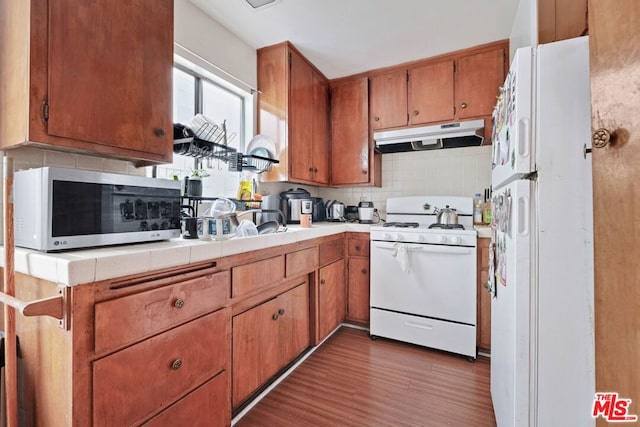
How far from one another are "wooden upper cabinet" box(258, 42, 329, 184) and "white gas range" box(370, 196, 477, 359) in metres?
0.89

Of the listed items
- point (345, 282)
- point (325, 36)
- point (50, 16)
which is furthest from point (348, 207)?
point (50, 16)

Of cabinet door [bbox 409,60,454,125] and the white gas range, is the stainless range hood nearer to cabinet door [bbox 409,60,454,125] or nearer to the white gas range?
cabinet door [bbox 409,60,454,125]

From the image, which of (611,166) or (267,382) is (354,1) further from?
(267,382)

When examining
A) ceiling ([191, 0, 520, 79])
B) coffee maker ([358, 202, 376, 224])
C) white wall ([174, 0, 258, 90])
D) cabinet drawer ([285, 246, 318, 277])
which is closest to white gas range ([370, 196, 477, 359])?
coffee maker ([358, 202, 376, 224])

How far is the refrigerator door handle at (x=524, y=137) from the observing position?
1.02 meters

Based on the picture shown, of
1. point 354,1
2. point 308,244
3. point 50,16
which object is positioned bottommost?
point 308,244

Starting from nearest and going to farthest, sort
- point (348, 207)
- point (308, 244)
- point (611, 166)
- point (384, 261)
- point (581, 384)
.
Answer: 1. point (611, 166)
2. point (581, 384)
3. point (308, 244)
4. point (384, 261)
5. point (348, 207)

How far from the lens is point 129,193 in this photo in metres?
1.14

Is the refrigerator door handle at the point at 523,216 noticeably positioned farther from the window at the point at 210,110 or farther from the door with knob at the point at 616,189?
the window at the point at 210,110

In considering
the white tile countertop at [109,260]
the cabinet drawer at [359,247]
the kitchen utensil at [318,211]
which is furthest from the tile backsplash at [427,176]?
the white tile countertop at [109,260]

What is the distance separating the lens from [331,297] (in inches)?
95.5

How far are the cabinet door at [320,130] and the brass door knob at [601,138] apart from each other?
229 centimetres

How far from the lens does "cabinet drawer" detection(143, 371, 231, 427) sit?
1.10 m

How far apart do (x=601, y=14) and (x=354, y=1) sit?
5.30ft
